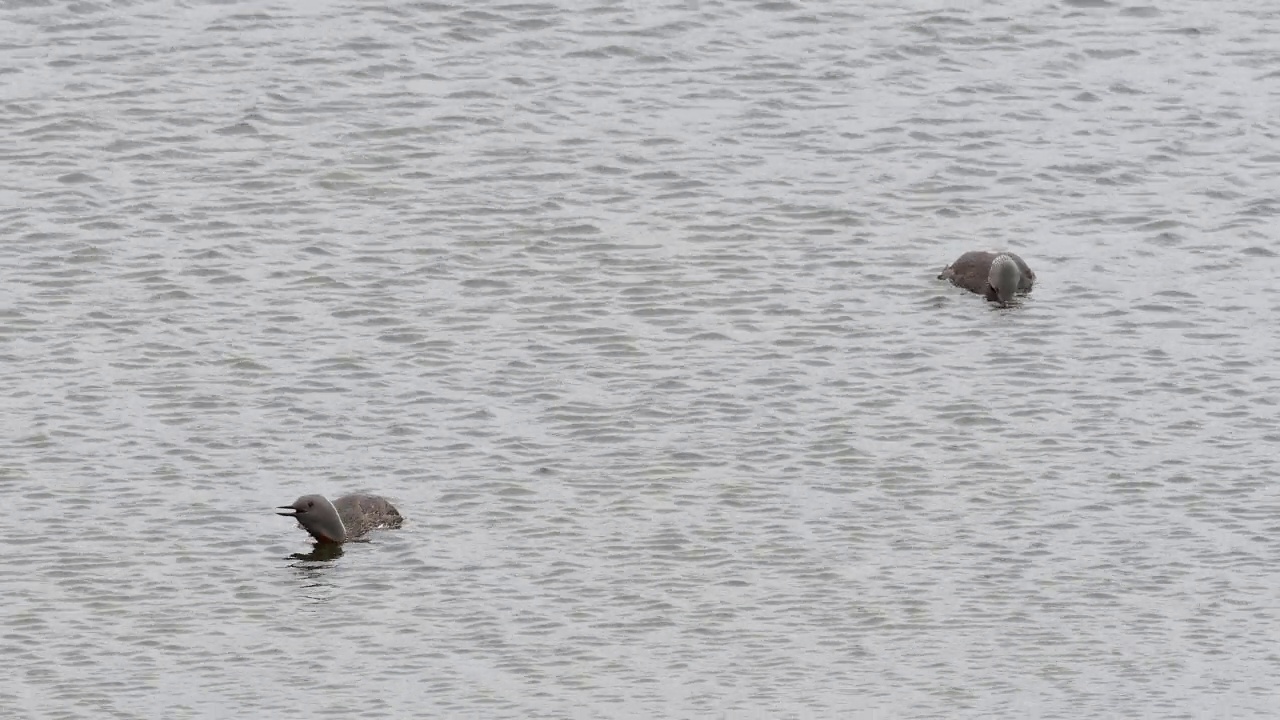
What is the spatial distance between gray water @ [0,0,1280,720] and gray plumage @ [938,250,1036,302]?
0.22 metres

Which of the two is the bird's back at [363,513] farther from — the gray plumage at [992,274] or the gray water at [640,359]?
the gray plumage at [992,274]

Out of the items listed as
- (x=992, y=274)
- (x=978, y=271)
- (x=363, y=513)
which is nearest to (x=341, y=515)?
(x=363, y=513)

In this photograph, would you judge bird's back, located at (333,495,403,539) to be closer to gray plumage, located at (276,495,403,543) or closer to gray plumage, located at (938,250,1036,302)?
gray plumage, located at (276,495,403,543)

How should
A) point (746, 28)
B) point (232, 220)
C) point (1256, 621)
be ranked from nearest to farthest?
point (1256, 621), point (232, 220), point (746, 28)

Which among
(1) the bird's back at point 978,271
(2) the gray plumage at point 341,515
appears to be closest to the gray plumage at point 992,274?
(1) the bird's back at point 978,271

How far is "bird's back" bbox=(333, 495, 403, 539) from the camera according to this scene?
23.2 metres

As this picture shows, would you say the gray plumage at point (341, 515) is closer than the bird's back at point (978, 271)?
Yes

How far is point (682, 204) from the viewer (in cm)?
3209

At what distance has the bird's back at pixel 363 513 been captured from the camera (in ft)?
76.2

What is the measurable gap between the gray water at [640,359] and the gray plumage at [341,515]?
23cm

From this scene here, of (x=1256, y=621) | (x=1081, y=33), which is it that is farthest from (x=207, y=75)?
(x=1256, y=621)

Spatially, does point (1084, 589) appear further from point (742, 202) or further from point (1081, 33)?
point (1081, 33)

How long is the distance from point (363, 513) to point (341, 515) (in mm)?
233

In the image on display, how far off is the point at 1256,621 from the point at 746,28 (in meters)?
17.9
